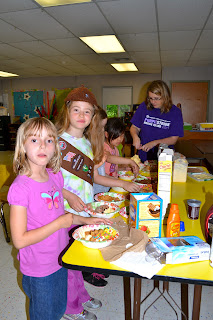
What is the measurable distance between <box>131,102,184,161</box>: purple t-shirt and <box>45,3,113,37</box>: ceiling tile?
1410 mm

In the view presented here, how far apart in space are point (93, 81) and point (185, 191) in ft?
23.5

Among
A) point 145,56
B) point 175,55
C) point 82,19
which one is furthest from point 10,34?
point 175,55

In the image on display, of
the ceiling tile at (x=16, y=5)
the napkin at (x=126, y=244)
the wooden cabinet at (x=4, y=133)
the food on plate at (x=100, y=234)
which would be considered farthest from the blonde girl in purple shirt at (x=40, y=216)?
the wooden cabinet at (x=4, y=133)

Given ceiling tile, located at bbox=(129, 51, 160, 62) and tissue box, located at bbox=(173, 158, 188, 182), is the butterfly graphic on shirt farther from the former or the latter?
ceiling tile, located at bbox=(129, 51, 160, 62)

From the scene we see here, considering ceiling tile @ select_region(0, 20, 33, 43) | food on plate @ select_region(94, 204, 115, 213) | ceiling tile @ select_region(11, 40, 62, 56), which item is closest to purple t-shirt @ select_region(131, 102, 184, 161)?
food on plate @ select_region(94, 204, 115, 213)

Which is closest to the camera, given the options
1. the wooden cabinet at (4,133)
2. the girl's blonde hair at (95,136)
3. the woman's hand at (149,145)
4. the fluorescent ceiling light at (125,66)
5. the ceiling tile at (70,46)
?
the girl's blonde hair at (95,136)

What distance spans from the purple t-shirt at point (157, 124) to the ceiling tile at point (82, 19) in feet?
4.62

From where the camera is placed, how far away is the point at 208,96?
6844 millimetres

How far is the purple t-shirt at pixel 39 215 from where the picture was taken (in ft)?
3.38

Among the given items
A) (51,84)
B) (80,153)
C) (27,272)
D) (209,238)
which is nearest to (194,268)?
(209,238)

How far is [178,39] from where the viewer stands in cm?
420

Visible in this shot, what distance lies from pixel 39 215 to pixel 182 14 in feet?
10.6

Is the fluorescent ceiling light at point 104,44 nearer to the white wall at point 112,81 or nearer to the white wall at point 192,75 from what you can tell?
the white wall at point 192,75

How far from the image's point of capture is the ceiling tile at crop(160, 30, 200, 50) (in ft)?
12.8
